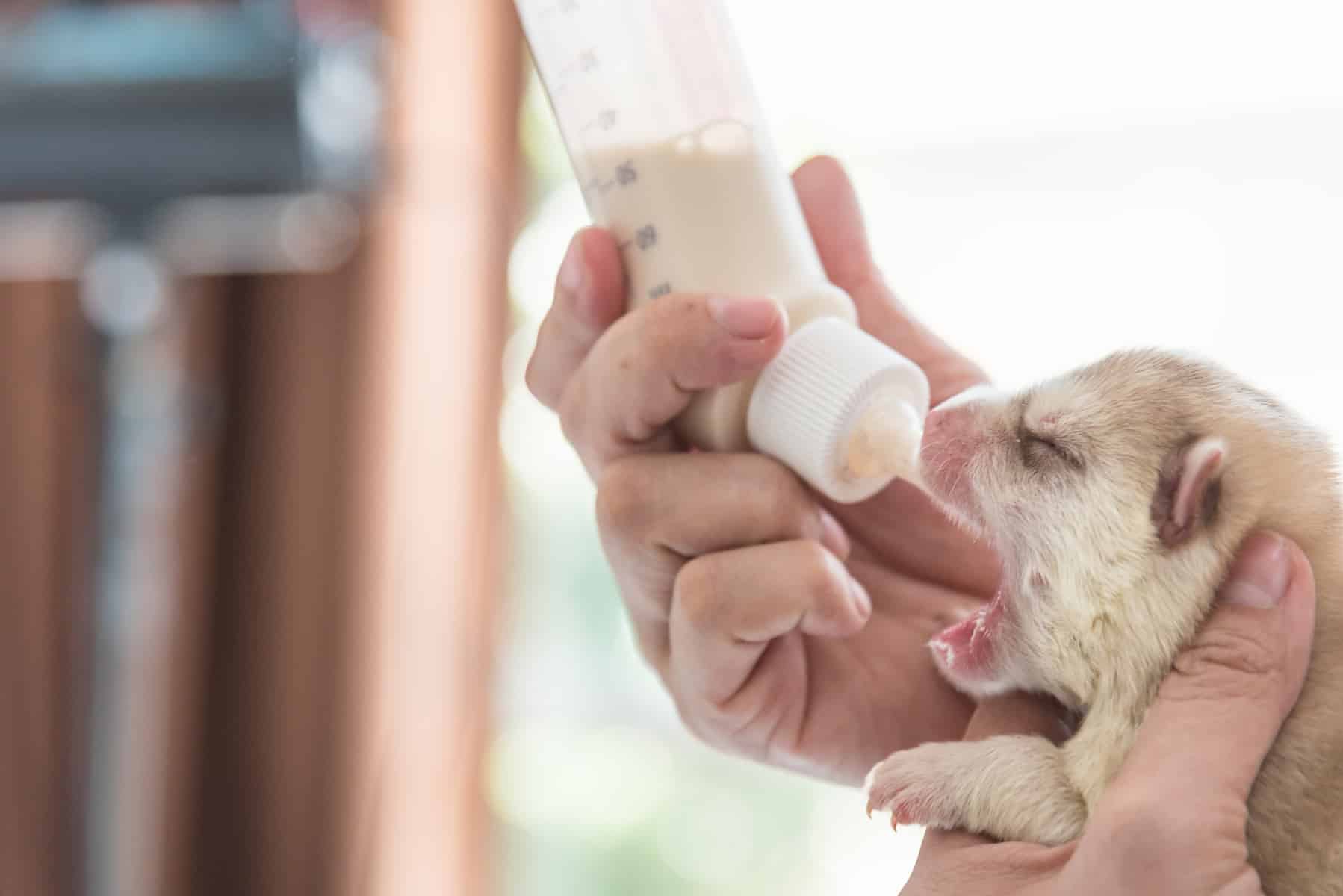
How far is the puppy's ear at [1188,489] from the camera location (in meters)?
0.70

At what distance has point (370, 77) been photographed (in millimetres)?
1627

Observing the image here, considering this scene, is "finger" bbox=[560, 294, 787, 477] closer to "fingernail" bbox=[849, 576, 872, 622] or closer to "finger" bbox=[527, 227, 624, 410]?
"finger" bbox=[527, 227, 624, 410]

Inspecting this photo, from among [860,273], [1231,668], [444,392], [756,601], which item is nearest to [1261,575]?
[1231,668]

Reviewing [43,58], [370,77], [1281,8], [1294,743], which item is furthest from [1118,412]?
[1281,8]

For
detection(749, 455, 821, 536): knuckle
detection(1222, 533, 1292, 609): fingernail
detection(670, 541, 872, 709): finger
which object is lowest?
detection(1222, 533, 1292, 609): fingernail

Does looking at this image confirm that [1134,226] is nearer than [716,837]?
Yes

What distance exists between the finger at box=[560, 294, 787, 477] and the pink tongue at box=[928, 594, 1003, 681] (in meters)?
0.22

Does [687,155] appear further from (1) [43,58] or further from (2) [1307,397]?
(2) [1307,397]

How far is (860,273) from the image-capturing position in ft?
Result: 3.32

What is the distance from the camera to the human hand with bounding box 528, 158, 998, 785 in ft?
2.60

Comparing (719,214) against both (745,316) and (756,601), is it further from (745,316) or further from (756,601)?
(756,601)

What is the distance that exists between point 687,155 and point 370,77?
39.5 inches

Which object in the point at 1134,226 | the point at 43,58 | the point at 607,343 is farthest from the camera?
the point at 1134,226

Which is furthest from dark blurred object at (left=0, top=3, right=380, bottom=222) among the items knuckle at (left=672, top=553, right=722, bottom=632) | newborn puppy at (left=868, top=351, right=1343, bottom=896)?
newborn puppy at (left=868, top=351, right=1343, bottom=896)
